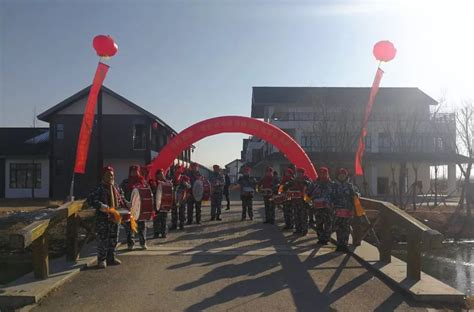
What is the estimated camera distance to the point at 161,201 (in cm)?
1236

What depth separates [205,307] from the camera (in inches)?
257

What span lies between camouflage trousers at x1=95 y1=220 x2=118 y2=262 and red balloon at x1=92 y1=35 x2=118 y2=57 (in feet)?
18.9

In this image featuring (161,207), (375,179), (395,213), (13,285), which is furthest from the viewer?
(375,179)

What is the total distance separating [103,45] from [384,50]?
769 cm

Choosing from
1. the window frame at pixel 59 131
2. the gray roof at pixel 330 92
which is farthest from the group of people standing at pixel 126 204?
the gray roof at pixel 330 92

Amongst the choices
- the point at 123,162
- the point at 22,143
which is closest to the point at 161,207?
the point at 123,162

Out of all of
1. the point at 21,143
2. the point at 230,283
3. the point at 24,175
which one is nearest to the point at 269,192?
the point at 230,283

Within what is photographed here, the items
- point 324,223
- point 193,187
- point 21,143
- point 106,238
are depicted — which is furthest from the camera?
point 21,143

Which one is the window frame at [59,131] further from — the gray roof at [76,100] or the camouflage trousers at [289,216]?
the camouflage trousers at [289,216]

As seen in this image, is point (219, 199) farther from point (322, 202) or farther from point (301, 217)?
point (322, 202)

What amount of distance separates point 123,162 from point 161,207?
2765 centimetres

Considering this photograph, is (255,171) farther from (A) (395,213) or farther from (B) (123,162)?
(A) (395,213)

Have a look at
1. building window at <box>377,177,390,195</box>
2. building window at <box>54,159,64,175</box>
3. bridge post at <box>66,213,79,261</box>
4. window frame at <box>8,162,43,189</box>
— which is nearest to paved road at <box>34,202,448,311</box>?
bridge post at <box>66,213,79,261</box>

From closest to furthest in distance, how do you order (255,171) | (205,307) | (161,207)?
1. (205,307)
2. (161,207)
3. (255,171)
